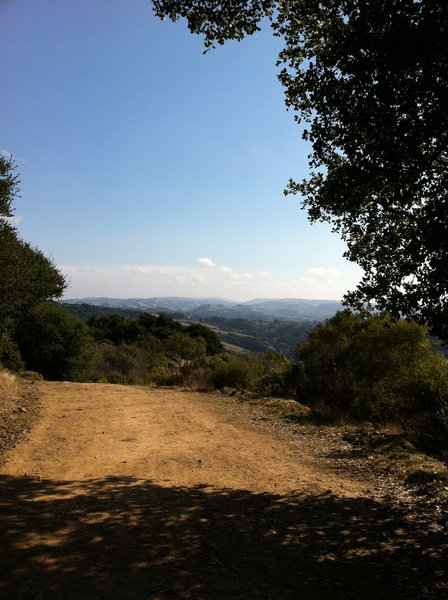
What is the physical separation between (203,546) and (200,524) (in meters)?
0.58

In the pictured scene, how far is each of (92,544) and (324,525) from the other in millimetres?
3263

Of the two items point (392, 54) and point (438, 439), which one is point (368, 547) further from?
point (438, 439)

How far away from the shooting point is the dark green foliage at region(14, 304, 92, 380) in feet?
80.5

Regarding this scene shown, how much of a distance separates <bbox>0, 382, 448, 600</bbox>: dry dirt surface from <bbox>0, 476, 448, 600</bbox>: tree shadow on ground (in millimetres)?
18

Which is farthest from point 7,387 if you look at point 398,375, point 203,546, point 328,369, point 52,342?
point 398,375

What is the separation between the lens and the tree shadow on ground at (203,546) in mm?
3719

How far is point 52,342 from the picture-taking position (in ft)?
80.8

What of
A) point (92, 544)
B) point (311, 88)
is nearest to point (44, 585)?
point (92, 544)

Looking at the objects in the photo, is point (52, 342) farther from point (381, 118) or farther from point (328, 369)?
point (381, 118)

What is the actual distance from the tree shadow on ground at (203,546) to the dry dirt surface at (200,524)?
18 millimetres

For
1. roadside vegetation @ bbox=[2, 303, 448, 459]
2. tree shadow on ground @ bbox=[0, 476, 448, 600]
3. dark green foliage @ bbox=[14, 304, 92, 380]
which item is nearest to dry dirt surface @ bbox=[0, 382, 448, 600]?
tree shadow on ground @ bbox=[0, 476, 448, 600]

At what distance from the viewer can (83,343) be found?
2572 centimetres

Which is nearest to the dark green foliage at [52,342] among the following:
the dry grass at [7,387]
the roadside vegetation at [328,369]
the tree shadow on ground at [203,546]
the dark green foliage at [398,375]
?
the roadside vegetation at [328,369]

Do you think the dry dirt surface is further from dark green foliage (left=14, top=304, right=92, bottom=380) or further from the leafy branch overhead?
dark green foliage (left=14, top=304, right=92, bottom=380)
